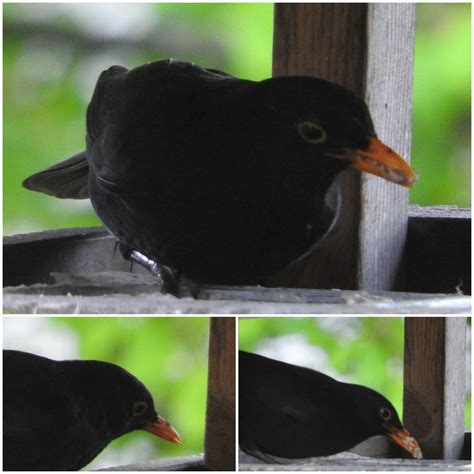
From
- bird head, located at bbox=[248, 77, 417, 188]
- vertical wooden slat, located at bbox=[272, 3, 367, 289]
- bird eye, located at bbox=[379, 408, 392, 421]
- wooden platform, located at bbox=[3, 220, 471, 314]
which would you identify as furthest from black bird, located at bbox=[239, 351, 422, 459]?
bird head, located at bbox=[248, 77, 417, 188]

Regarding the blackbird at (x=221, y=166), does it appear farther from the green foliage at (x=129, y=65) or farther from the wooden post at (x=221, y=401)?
the green foliage at (x=129, y=65)

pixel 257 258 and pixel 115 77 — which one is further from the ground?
pixel 115 77

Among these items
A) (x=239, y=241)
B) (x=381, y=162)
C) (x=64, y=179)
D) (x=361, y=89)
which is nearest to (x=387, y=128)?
(x=361, y=89)

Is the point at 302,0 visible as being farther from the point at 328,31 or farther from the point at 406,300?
the point at 406,300

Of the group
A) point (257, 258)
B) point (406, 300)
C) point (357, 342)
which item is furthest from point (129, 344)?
point (406, 300)

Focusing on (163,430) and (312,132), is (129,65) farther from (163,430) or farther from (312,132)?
(163,430)

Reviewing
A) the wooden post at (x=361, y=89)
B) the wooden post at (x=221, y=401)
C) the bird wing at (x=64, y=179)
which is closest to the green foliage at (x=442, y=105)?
the wooden post at (x=361, y=89)
